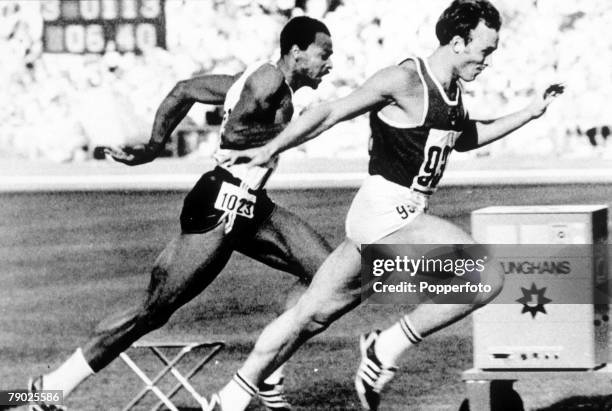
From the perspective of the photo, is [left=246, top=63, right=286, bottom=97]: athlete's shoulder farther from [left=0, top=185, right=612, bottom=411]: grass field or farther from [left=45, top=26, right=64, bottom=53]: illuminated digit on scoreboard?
[left=45, top=26, right=64, bottom=53]: illuminated digit on scoreboard

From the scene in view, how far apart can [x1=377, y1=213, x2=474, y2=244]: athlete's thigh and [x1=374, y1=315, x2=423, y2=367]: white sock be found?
237 mm

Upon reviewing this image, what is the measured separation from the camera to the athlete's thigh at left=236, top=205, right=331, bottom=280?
5070 millimetres

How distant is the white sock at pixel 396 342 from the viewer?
479cm

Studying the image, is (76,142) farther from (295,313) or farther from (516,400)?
(516,400)

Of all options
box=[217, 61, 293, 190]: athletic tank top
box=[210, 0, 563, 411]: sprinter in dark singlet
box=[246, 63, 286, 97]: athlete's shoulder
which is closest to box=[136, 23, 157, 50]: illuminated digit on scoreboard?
box=[217, 61, 293, 190]: athletic tank top

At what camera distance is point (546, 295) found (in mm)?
4855

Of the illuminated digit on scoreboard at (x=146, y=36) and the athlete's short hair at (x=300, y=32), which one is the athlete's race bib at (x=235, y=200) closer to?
the athlete's short hair at (x=300, y=32)

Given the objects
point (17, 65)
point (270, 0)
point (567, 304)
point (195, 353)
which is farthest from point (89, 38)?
point (567, 304)

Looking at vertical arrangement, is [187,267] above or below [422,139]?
below

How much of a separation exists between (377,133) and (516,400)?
90 centimetres

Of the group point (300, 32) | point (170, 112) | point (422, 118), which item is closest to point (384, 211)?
point (422, 118)

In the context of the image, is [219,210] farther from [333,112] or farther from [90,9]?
[90,9]

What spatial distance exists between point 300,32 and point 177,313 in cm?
165

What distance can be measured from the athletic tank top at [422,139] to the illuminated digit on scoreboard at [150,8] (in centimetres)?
141
